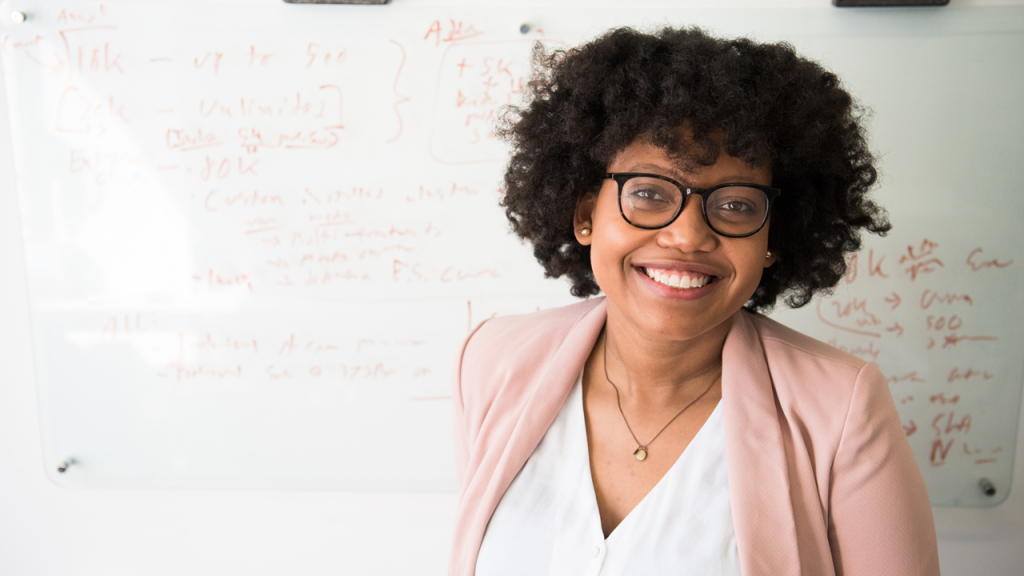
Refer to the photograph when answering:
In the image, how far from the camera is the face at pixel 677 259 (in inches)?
32.8

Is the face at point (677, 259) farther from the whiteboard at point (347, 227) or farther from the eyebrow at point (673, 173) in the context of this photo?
the whiteboard at point (347, 227)

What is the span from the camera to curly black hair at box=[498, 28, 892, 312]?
32.7 inches

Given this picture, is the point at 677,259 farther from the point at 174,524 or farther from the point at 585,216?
the point at 174,524

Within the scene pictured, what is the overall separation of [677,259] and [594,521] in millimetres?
417

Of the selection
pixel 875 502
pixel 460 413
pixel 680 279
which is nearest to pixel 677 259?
pixel 680 279

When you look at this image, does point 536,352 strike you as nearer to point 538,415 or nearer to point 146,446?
point 538,415

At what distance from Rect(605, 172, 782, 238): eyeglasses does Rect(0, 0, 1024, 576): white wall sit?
1144 millimetres

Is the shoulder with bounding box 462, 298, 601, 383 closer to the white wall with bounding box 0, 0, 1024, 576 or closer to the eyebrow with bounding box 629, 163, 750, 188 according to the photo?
the eyebrow with bounding box 629, 163, 750, 188

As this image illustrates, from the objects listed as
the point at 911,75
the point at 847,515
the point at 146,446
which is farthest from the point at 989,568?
the point at 146,446

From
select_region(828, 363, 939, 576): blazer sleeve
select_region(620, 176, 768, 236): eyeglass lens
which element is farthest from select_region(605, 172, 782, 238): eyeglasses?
select_region(828, 363, 939, 576): blazer sleeve

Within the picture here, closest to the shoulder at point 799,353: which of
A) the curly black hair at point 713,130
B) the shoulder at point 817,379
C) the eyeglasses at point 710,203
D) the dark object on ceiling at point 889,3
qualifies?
the shoulder at point 817,379

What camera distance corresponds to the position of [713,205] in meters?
0.83

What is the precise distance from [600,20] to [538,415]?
0.99 meters

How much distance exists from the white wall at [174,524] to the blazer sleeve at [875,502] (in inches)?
43.4
